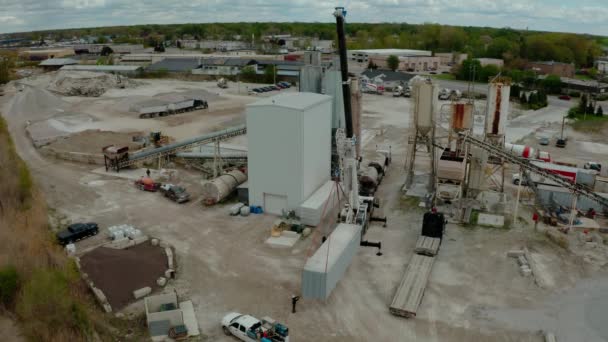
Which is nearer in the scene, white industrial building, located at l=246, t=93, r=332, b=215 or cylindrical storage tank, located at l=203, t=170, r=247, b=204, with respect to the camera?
white industrial building, located at l=246, t=93, r=332, b=215

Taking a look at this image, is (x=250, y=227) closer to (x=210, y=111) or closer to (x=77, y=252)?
(x=77, y=252)

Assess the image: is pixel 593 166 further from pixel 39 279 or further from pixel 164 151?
pixel 39 279

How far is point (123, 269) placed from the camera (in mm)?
21531

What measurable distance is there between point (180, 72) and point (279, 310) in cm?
8579

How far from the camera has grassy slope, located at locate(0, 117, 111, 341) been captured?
1616cm

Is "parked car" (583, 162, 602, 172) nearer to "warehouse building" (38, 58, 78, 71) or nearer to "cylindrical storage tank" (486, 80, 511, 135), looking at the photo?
"cylindrical storage tank" (486, 80, 511, 135)

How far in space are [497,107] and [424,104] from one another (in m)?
4.35

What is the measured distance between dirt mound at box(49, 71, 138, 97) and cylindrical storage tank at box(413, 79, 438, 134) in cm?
5926

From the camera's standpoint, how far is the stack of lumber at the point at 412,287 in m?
18.6

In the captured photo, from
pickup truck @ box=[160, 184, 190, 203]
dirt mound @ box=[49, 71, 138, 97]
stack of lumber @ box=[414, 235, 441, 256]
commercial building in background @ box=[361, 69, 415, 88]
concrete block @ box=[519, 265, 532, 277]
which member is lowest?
concrete block @ box=[519, 265, 532, 277]

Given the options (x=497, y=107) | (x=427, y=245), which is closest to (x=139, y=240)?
(x=427, y=245)

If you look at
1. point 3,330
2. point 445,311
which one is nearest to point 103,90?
point 3,330

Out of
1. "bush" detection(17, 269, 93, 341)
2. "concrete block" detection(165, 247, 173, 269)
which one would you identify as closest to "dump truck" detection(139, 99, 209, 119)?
"concrete block" detection(165, 247, 173, 269)

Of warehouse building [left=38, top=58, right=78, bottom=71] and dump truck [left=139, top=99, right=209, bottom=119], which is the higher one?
warehouse building [left=38, top=58, right=78, bottom=71]
